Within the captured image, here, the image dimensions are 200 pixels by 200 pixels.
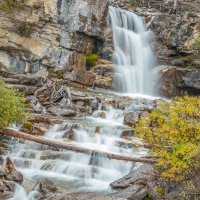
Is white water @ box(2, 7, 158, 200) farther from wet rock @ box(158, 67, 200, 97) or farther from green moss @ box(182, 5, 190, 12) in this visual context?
green moss @ box(182, 5, 190, 12)

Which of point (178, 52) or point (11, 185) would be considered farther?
point (178, 52)

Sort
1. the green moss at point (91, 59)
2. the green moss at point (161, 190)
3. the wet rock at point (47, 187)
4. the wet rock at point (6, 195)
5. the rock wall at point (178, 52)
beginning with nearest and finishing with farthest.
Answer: the green moss at point (161, 190)
the wet rock at point (6, 195)
the wet rock at point (47, 187)
the rock wall at point (178, 52)
the green moss at point (91, 59)

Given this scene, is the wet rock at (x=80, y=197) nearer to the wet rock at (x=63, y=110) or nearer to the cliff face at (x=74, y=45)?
the wet rock at (x=63, y=110)

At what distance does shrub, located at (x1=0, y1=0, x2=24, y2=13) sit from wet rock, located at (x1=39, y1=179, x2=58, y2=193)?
50.4 feet

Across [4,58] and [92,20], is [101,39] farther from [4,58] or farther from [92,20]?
[4,58]

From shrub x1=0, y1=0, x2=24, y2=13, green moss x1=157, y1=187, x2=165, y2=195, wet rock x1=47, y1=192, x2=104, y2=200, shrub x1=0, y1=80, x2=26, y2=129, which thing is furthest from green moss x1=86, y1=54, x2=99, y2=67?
green moss x1=157, y1=187, x2=165, y2=195

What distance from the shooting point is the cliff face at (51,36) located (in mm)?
19609

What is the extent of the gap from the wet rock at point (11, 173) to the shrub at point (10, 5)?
1419 cm

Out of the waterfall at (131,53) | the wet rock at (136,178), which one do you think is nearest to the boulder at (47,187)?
the wet rock at (136,178)

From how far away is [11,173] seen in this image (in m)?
7.77

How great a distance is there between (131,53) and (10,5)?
10.5 metres

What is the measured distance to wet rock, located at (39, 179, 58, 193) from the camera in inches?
286

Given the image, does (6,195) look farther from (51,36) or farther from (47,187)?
(51,36)

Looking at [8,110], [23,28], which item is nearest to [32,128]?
[8,110]
